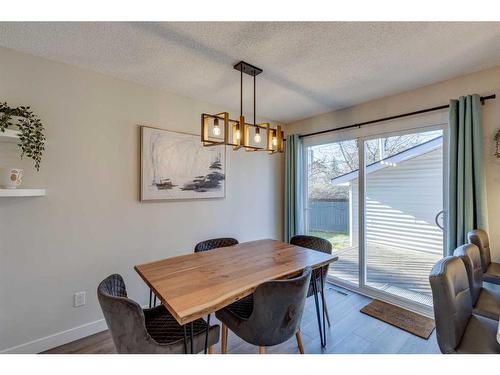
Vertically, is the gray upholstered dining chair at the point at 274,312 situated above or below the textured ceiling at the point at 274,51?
below

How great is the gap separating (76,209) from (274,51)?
2.16 meters

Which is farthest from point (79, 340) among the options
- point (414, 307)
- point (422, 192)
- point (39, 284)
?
point (422, 192)

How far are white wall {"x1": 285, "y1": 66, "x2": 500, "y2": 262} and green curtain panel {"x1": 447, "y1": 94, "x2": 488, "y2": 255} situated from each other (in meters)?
0.13

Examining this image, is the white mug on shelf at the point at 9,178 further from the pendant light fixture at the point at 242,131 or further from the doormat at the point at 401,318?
the doormat at the point at 401,318

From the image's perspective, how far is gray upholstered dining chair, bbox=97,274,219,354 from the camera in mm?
1147

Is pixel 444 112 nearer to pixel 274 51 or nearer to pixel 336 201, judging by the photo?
pixel 336 201

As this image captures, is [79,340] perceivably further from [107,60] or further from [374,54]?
[374,54]

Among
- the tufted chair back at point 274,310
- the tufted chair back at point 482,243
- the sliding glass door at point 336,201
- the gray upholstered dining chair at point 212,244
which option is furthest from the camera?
the sliding glass door at point 336,201

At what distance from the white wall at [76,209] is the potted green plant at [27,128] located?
0.09m

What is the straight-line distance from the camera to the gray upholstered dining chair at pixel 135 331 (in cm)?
115

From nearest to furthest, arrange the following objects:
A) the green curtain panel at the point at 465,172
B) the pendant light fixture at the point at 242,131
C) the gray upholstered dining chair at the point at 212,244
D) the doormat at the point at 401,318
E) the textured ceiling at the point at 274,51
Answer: the textured ceiling at the point at 274,51 < the pendant light fixture at the point at 242,131 < the green curtain panel at the point at 465,172 < the doormat at the point at 401,318 < the gray upholstered dining chair at the point at 212,244

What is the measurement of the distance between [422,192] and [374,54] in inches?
61.8

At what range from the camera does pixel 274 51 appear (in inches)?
72.0

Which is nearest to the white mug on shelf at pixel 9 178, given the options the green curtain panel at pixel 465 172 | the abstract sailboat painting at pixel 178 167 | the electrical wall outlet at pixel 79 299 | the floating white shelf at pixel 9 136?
the floating white shelf at pixel 9 136
